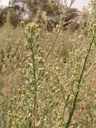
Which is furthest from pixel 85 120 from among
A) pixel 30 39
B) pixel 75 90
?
pixel 30 39

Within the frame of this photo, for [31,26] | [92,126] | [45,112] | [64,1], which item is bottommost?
[92,126]

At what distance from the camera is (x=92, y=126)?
178 cm

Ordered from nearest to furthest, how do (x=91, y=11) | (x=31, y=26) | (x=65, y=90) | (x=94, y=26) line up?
(x=31, y=26) → (x=94, y=26) → (x=65, y=90) → (x=91, y=11)

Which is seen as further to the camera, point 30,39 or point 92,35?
point 92,35

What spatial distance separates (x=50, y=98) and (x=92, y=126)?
0.62 metres

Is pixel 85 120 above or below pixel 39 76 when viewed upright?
below

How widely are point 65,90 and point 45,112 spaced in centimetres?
29

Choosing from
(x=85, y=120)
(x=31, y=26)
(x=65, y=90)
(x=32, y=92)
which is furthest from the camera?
(x=85, y=120)

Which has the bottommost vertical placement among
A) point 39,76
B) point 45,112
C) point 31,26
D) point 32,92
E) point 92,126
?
point 92,126

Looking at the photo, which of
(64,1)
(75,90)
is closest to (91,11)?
(64,1)

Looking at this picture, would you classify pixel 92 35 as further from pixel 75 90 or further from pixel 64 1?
pixel 64 1

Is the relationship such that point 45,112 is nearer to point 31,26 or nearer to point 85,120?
point 85,120

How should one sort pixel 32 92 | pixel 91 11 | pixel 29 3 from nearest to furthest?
1. pixel 32 92
2. pixel 91 11
3. pixel 29 3

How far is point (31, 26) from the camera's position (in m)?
0.92
